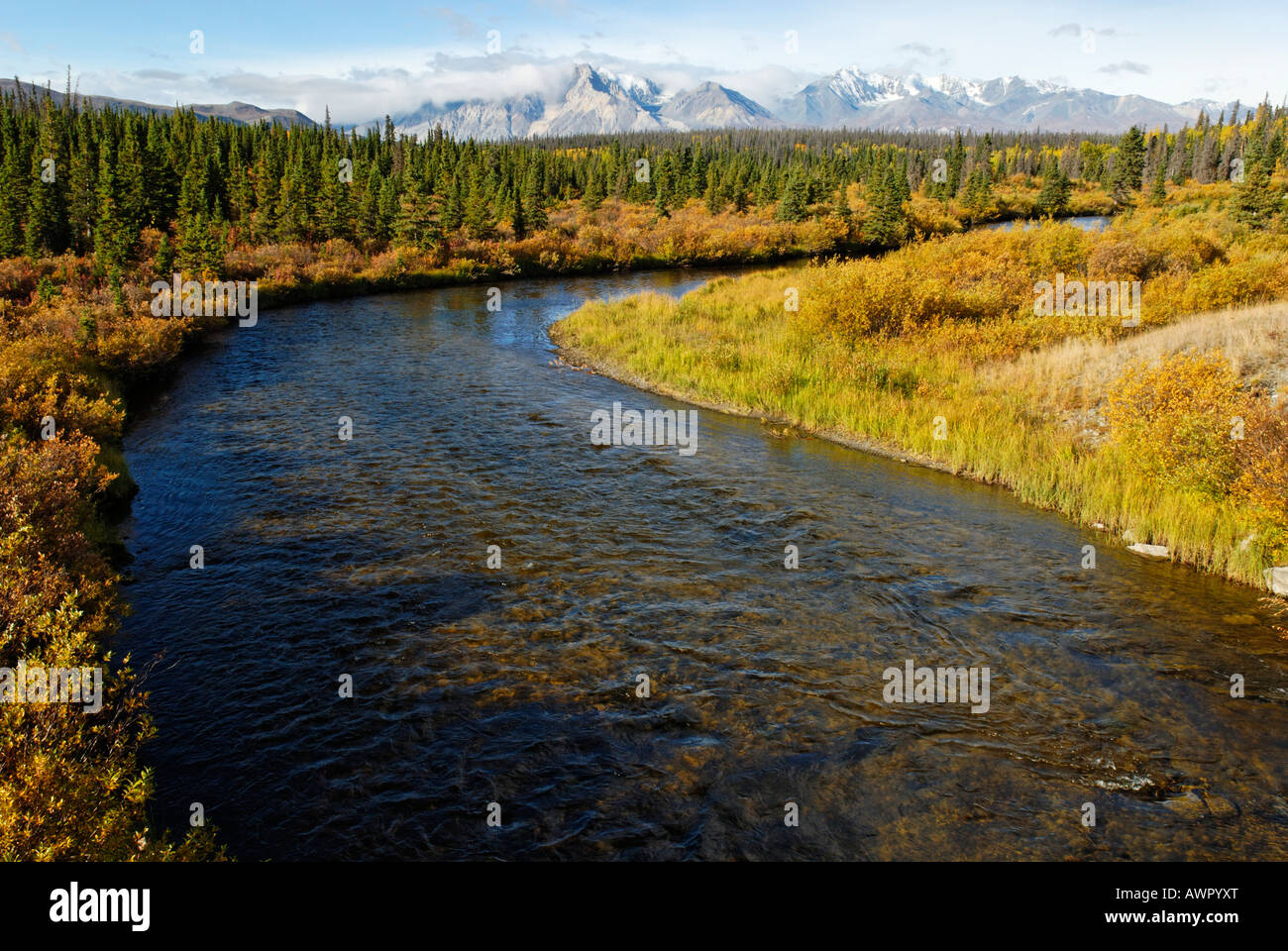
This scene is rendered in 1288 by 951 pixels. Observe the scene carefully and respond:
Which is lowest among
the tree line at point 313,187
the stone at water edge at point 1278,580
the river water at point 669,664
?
the river water at point 669,664

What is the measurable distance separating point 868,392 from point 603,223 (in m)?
68.7

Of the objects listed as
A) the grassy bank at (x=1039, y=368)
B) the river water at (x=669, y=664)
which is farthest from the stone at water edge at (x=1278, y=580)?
the river water at (x=669, y=664)

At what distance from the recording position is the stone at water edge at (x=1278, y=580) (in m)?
13.0

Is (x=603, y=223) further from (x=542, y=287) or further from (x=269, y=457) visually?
(x=269, y=457)

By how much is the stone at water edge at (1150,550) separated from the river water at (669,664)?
552 millimetres

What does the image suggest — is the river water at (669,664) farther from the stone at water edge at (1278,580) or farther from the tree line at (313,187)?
the tree line at (313,187)

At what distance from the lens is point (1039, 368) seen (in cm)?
2273

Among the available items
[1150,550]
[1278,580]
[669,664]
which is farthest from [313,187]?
[1278,580]

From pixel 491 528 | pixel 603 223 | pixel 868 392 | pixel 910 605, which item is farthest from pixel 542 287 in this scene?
pixel 910 605

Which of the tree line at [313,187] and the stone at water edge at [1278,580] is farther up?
the tree line at [313,187]

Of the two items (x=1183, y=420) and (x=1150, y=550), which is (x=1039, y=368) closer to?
(x=1183, y=420)

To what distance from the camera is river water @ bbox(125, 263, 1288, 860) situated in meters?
8.22

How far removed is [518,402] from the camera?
26.2 metres

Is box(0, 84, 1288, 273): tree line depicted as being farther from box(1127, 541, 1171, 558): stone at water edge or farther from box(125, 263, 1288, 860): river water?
box(1127, 541, 1171, 558): stone at water edge
